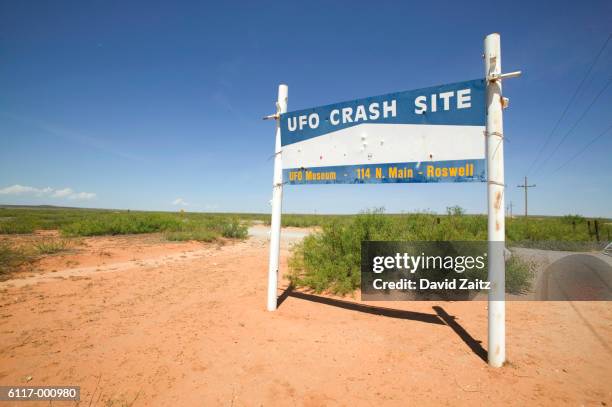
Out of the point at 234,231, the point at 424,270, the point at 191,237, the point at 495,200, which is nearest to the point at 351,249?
the point at 424,270

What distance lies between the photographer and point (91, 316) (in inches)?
189

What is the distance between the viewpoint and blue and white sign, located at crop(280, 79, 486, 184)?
347 cm

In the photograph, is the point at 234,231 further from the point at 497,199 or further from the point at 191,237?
the point at 497,199

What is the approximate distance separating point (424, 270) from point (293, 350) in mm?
4027

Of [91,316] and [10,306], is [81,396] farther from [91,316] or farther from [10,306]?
[10,306]

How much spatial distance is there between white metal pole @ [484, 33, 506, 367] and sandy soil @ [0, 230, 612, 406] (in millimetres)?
314

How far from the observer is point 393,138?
4.04m

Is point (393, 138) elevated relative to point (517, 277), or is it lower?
elevated

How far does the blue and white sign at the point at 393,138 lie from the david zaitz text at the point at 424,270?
2.85 meters

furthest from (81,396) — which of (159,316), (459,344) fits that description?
(459,344)

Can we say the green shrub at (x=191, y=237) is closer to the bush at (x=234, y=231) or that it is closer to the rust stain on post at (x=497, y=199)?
the bush at (x=234, y=231)

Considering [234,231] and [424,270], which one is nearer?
[424,270]

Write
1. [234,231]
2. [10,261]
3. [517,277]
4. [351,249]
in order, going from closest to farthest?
1. [517,277]
2. [351,249]
3. [10,261]
4. [234,231]

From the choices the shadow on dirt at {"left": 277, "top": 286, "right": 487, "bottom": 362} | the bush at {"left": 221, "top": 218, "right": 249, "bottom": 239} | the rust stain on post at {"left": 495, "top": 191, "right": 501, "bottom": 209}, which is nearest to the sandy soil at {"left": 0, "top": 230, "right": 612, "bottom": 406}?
the shadow on dirt at {"left": 277, "top": 286, "right": 487, "bottom": 362}
